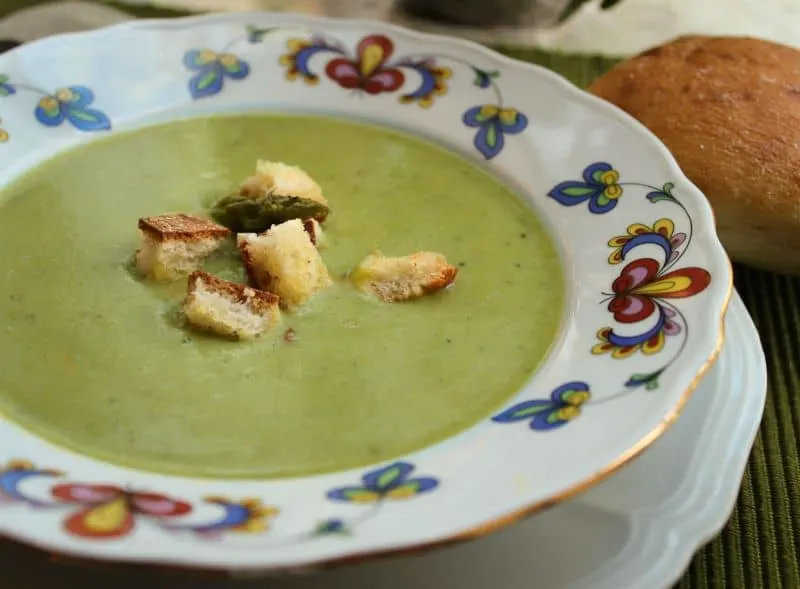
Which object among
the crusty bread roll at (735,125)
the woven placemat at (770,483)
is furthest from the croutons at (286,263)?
the crusty bread roll at (735,125)

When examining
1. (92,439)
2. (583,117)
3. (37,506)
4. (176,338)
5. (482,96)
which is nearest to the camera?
(37,506)

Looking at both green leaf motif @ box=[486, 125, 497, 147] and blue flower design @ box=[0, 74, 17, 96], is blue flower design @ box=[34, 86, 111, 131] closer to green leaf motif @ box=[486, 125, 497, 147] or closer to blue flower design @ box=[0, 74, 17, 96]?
blue flower design @ box=[0, 74, 17, 96]

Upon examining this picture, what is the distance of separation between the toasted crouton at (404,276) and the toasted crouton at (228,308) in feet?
0.56

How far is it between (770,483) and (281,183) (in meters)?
0.97

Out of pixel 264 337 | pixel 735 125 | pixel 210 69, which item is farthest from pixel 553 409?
pixel 210 69

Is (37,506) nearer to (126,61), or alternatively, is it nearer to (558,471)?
(558,471)

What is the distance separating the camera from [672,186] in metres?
1.69

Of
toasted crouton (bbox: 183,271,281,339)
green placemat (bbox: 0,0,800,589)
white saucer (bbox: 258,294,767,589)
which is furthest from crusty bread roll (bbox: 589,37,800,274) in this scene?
toasted crouton (bbox: 183,271,281,339)

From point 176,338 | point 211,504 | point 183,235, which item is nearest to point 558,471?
point 211,504

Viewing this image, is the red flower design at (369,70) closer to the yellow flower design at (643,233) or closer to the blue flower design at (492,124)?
the blue flower design at (492,124)

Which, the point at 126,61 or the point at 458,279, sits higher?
the point at 126,61

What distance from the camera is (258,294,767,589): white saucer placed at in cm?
122

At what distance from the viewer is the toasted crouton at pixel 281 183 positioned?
5.55 feet

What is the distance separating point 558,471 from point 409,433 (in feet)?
0.77
